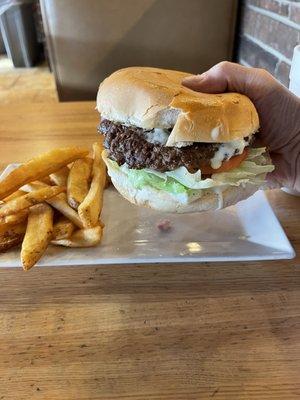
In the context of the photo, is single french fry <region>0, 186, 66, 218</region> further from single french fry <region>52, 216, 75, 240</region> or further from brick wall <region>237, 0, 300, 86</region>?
brick wall <region>237, 0, 300, 86</region>

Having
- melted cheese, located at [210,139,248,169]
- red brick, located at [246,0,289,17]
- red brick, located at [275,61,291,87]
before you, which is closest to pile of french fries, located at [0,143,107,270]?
melted cheese, located at [210,139,248,169]

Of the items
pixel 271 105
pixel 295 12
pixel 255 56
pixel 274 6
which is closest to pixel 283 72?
pixel 295 12

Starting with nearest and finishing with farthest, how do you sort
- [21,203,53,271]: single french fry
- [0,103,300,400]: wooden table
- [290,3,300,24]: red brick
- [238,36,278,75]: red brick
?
[0,103,300,400]: wooden table
[21,203,53,271]: single french fry
[290,3,300,24]: red brick
[238,36,278,75]: red brick

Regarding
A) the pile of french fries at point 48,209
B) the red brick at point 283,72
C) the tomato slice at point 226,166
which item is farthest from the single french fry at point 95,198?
the red brick at point 283,72

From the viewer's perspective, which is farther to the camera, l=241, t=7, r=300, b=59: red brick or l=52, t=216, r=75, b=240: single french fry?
l=241, t=7, r=300, b=59: red brick

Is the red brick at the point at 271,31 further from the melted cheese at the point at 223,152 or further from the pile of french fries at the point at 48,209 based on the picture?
the pile of french fries at the point at 48,209

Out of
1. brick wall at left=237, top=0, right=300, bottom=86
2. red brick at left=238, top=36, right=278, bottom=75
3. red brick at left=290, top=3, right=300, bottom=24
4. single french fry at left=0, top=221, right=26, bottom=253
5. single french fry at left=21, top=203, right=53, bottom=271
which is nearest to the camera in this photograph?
single french fry at left=21, top=203, right=53, bottom=271
